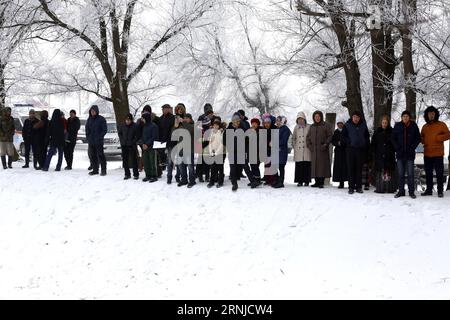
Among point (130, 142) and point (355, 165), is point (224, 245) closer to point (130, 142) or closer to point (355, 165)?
point (355, 165)

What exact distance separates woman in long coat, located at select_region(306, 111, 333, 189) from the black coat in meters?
3.33

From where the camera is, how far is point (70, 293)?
1022cm

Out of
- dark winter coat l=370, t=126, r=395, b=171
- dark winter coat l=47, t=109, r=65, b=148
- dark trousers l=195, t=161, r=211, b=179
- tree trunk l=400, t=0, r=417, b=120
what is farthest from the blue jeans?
dark winter coat l=47, t=109, r=65, b=148

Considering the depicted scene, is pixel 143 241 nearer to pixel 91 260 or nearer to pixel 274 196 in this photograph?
pixel 91 260

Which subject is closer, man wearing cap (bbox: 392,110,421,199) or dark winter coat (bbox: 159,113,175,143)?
man wearing cap (bbox: 392,110,421,199)

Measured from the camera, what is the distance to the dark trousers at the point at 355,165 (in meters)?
12.7

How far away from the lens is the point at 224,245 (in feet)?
36.6

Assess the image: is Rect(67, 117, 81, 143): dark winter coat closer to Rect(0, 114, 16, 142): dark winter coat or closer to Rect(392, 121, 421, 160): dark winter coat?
Rect(0, 114, 16, 142): dark winter coat

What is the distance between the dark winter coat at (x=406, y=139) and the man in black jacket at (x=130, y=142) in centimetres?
631

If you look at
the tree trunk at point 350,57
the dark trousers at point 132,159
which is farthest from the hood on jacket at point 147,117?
the tree trunk at point 350,57

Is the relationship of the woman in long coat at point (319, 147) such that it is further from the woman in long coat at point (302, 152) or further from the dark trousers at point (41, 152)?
the dark trousers at point (41, 152)

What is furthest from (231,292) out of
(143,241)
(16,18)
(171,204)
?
(16,18)

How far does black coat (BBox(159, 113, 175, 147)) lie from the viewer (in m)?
14.2

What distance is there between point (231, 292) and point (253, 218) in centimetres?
246
